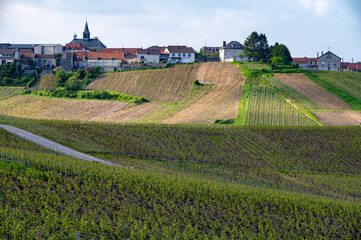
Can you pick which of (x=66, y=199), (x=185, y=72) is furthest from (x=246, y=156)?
(x=185, y=72)

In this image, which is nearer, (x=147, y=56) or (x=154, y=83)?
(x=154, y=83)

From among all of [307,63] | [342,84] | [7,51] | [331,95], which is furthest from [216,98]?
[7,51]

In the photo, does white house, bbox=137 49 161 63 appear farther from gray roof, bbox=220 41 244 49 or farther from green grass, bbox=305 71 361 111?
green grass, bbox=305 71 361 111

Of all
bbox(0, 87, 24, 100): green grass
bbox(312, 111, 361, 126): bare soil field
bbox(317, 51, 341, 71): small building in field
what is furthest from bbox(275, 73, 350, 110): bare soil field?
bbox(0, 87, 24, 100): green grass

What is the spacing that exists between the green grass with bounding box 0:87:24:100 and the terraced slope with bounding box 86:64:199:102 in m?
13.5

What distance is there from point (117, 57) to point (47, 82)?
1874 centimetres

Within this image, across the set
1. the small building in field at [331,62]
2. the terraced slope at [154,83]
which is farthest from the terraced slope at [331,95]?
the small building in field at [331,62]

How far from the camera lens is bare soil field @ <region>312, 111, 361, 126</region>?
237 feet

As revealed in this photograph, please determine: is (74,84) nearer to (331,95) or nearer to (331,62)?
(331,95)

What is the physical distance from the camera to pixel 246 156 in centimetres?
5719

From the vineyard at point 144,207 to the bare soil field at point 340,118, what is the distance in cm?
3215

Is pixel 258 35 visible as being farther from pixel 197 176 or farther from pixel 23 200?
pixel 23 200

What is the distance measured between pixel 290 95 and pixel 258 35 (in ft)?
125

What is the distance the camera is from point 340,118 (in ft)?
247
